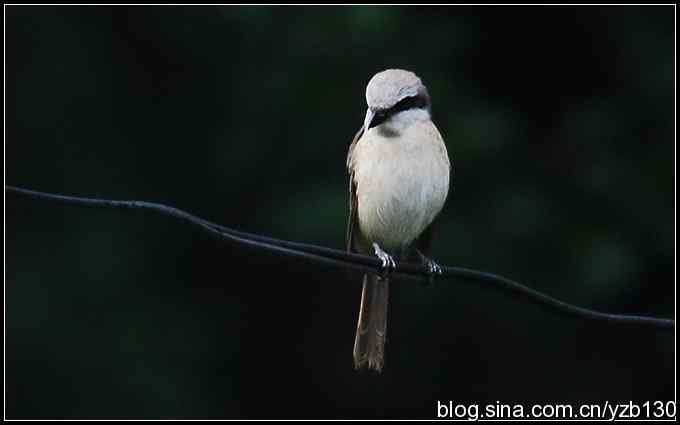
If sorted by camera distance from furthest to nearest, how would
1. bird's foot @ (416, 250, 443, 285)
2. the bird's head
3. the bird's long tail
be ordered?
the bird's long tail → the bird's head → bird's foot @ (416, 250, 443, 285)

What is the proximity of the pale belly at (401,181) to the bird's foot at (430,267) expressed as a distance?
6.4 inches

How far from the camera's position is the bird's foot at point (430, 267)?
4105mm

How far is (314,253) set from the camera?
3.24m

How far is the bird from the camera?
14.8 feet

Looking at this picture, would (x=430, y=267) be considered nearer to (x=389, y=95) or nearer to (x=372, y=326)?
(x=372, y=326)

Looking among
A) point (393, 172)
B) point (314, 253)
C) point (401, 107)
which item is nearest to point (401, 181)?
point (393, 172)

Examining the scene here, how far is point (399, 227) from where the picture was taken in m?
4.79

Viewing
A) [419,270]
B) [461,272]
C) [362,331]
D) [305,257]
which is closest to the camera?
[305,257]

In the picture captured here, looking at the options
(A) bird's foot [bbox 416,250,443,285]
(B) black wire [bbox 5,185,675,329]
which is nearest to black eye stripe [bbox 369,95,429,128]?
(A) bird's foot [bbox 416,250,443,285]

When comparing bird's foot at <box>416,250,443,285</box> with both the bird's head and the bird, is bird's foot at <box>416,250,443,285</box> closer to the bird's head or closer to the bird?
the bird

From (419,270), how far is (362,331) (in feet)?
2.48

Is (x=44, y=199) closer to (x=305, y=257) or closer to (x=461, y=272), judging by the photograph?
(x=305, y=257)

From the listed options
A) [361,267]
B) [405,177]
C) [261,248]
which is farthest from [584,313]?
[405,177]

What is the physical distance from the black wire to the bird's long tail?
4.70ft
